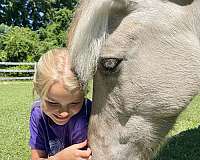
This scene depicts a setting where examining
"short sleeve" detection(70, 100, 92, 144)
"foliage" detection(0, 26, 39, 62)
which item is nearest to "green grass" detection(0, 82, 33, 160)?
"short sleeve" detection(70, 100, 92, 144)

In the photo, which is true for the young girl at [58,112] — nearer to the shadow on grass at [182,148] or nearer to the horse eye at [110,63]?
the horse eye at [110,63]

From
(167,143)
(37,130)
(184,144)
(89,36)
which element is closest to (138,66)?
(89,36)

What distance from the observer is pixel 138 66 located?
2.21 m

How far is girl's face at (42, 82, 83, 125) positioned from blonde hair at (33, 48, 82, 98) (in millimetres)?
28

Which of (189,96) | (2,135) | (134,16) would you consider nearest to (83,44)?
(134,16)

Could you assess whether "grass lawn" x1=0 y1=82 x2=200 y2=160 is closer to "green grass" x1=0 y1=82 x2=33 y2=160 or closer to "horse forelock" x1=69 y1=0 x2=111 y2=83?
"green grass" x1=0 y1=82 x2=33 y2=160

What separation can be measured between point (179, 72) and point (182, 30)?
0.21m

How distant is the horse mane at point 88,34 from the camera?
84.5 inches

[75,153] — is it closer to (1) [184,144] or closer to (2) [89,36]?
(2) [89,36]

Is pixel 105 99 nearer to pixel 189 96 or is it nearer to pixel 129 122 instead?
pixel 129 122

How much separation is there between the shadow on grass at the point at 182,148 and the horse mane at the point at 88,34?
205cm

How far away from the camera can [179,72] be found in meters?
2.25

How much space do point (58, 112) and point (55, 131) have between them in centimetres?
25

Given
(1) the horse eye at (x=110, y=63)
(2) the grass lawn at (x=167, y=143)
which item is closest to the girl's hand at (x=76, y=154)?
(1) the horse eye at (x=110, y=63)
